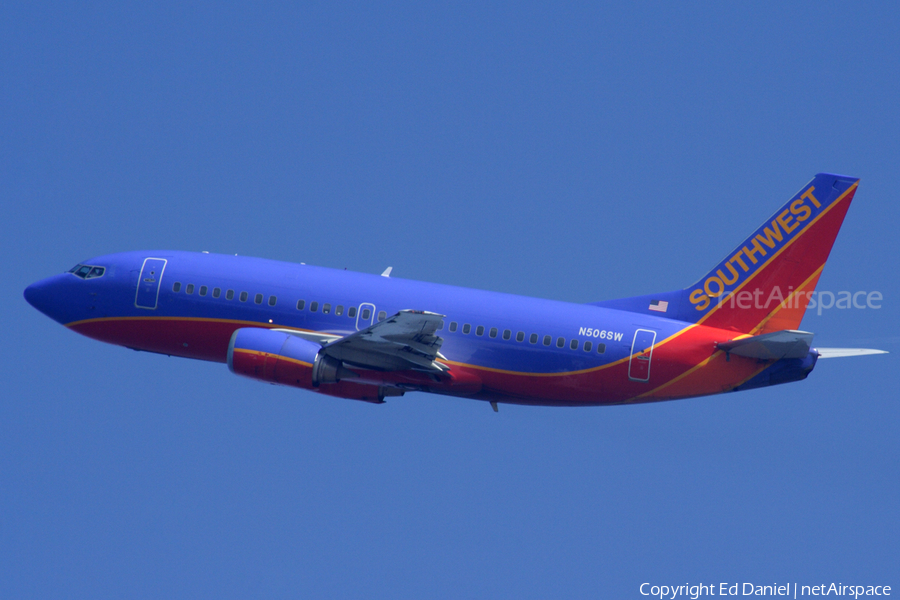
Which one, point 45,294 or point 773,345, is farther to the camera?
point 45,294

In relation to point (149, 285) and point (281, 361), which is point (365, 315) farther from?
point (149, 285)

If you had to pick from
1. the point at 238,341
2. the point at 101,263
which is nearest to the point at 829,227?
the point at 238,341

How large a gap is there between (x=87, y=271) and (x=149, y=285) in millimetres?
3090

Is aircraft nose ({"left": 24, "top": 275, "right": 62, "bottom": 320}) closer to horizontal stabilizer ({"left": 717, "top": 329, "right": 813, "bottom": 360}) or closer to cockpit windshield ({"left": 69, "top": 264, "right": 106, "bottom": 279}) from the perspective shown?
cockpit windshield ({"left": 69, "top": 264, "right": 106, "bottom": 279})

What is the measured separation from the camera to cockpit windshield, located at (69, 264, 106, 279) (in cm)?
4428

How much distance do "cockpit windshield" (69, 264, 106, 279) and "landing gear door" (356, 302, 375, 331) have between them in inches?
400

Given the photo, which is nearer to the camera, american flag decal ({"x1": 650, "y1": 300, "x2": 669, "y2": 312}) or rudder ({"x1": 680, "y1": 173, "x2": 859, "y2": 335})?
rudder ({"x1": 680, "y1": 173, "x2": 859, "y2": 335})

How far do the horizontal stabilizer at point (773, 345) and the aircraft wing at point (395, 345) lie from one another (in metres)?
9.87

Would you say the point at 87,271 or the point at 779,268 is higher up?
the point at 779,268

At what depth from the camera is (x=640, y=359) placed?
133 feet

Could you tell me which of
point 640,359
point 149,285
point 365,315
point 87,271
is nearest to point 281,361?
point 365,315

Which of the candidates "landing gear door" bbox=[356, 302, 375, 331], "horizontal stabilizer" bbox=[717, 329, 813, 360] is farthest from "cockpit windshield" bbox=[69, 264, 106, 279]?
"horizontal stabilizer" bbox=[717, 329, 813, 360]

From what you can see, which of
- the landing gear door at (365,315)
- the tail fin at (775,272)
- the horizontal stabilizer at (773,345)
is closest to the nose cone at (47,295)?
the landing gear door at (365,315)

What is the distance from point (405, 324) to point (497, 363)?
408 cm
